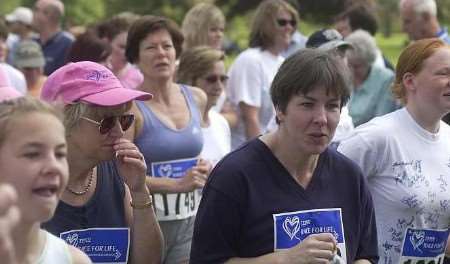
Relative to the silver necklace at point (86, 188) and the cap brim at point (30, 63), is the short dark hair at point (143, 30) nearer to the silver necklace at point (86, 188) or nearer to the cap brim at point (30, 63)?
the silver necklace at point (86, 188)

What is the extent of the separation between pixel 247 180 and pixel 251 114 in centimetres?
403

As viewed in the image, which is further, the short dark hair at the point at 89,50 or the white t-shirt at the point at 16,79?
the white t-shirt at the point at 16,79

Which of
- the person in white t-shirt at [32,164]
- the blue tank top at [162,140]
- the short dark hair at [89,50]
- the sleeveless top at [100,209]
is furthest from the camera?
the short dark hair at [89,50]

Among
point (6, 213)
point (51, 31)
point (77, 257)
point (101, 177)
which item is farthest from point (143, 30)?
point (51, 31)

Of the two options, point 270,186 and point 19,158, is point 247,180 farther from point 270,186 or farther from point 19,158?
point 19,158

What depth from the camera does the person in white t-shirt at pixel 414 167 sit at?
467 cm

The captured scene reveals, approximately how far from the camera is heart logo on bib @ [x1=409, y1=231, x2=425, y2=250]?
468 cm

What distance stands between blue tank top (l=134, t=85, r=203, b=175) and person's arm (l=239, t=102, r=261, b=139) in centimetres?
217

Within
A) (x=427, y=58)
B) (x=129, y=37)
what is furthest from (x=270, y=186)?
(x=129, y=37)

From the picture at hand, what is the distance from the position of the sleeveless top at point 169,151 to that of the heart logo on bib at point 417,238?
52.4 inches

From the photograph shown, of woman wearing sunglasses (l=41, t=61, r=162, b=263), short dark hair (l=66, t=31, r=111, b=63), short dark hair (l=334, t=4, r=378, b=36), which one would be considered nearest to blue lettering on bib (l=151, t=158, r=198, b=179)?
woman wearing sunglasses (l=41, t=61, r=162, b=263)

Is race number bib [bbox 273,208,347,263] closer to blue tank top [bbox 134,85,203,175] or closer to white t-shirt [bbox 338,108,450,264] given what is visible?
white t-shirt [bbox 338,108,450,264]

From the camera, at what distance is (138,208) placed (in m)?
3.98

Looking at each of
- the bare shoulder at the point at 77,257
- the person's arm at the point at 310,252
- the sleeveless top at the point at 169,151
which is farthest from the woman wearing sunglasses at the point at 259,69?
the bare shoulder at the point at 77,257
